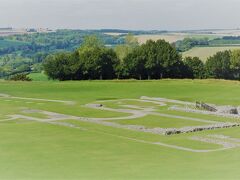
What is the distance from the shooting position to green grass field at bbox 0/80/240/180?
22141 millimetres

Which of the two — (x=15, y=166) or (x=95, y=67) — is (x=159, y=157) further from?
(x=95, y=67)

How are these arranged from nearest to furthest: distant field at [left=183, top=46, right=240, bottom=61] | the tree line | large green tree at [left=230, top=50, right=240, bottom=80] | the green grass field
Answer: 1. the green grass field
2. the tree line
3. large green tree at [left=230, top=50, right=240, bottom=80]
4. distant field at [left=183, top=46, right=240, bottom=61]

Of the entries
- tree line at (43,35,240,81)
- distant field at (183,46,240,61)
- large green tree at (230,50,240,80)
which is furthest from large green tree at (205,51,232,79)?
distant field at (183,46,240,61)

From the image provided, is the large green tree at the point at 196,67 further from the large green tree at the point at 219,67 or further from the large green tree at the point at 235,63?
the large green tree at the point at 235,63

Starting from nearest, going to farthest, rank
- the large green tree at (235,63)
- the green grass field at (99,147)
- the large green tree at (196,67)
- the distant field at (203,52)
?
the green grass field at (99,147), the large green tree at (196,67), the large green tree at (235,63), the distant field at (203,52)

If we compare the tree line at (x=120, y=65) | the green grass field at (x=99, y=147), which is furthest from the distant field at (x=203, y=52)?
the green grass field at (x=99, y=147)

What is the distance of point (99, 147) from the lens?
30.2 metres

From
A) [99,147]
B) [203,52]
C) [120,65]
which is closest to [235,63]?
[120,65]

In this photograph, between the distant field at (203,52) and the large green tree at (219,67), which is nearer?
the large green tree at (219,67)

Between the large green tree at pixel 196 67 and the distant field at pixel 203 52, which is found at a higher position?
the distant field at pixel 203 52

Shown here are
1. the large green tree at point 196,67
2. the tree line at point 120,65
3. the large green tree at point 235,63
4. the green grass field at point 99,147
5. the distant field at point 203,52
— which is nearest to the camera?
the green grass field at point 99,147

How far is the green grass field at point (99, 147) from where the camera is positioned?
22141 millimetres

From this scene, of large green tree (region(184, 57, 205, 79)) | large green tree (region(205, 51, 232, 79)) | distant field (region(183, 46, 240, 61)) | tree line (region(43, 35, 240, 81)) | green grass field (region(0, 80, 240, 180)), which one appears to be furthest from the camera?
distant field (region(183, 46, 240, 61))

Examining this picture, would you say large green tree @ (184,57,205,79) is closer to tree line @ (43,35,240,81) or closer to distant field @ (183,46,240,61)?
tree line @ (43,35,240,81)
